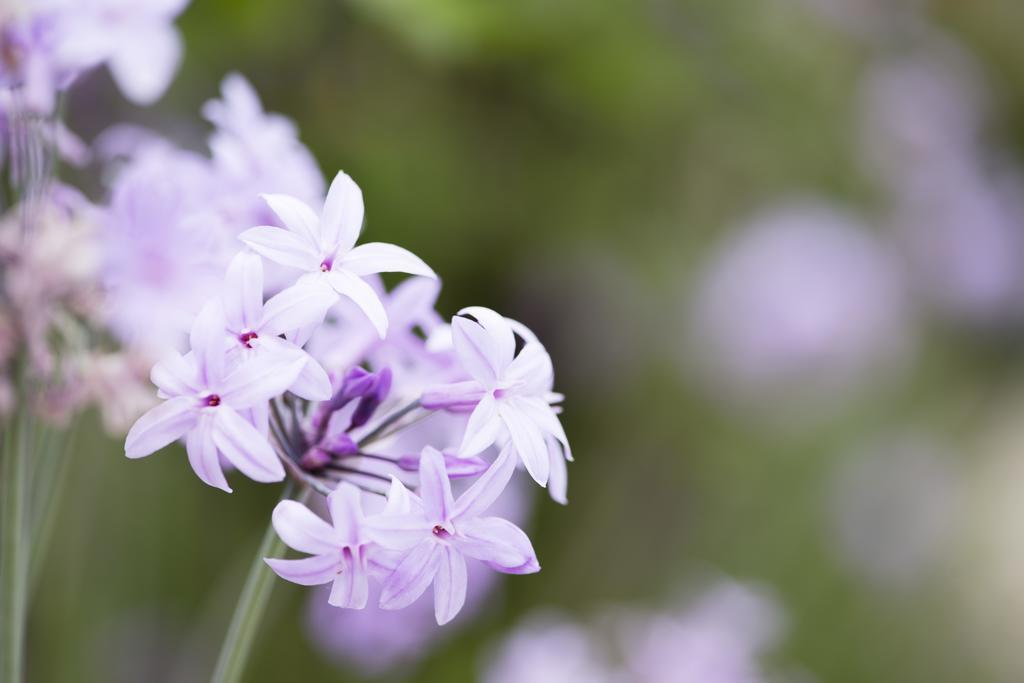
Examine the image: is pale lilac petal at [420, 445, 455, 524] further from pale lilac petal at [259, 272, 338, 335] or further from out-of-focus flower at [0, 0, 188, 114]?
out-of-focus flower at [0, 0, 188, 114]

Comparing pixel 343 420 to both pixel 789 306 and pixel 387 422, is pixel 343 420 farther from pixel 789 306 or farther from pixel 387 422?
pixel 789 306

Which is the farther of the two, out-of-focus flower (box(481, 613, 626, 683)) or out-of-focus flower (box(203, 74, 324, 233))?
out-of-focus flower (box(481, 613, 626, 683))

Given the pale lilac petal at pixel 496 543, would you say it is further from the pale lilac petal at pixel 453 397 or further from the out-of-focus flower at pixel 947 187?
the out-of-focus flower at pixel 947 187

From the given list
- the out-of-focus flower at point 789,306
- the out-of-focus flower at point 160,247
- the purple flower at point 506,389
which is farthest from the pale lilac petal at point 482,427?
the out-of-focus flower at point 789,306

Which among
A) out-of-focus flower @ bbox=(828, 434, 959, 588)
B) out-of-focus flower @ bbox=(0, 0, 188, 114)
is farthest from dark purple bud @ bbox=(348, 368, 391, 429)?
out-of-focus flower @ bbox=(828, 434, 959, 588)

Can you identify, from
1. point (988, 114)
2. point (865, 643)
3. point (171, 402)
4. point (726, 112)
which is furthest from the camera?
point (988, 114)

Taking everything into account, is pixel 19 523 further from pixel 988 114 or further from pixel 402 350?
pixel 988 114

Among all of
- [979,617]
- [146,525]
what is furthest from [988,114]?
[146,525]
